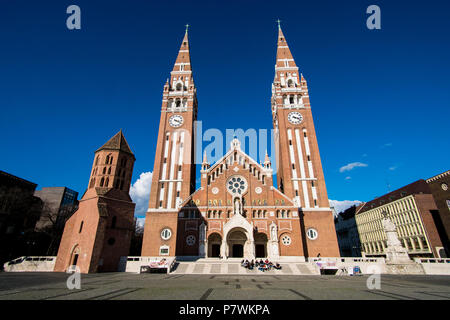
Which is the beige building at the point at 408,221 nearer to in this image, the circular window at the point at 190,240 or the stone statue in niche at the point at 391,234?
the stone statue in niche at the point at 391,234

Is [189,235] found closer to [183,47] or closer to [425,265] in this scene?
[425,265]

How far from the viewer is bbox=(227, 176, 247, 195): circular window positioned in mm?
36656

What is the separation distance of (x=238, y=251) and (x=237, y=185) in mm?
10178

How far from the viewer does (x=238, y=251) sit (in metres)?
34.8

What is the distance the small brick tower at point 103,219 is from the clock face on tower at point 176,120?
35.2ft

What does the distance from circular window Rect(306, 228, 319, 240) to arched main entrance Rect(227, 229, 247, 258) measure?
9586 mm

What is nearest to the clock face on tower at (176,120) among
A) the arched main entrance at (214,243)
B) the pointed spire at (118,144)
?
the pointed spire at (118,144)

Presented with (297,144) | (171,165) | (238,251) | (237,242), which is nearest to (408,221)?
(297,144)

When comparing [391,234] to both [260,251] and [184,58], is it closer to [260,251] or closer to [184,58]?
[260,251]

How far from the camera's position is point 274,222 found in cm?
3356

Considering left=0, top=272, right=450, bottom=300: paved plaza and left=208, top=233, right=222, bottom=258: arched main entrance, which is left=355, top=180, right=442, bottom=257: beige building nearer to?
left=208, top=233, right=222, bottom=258: arched main entrance
